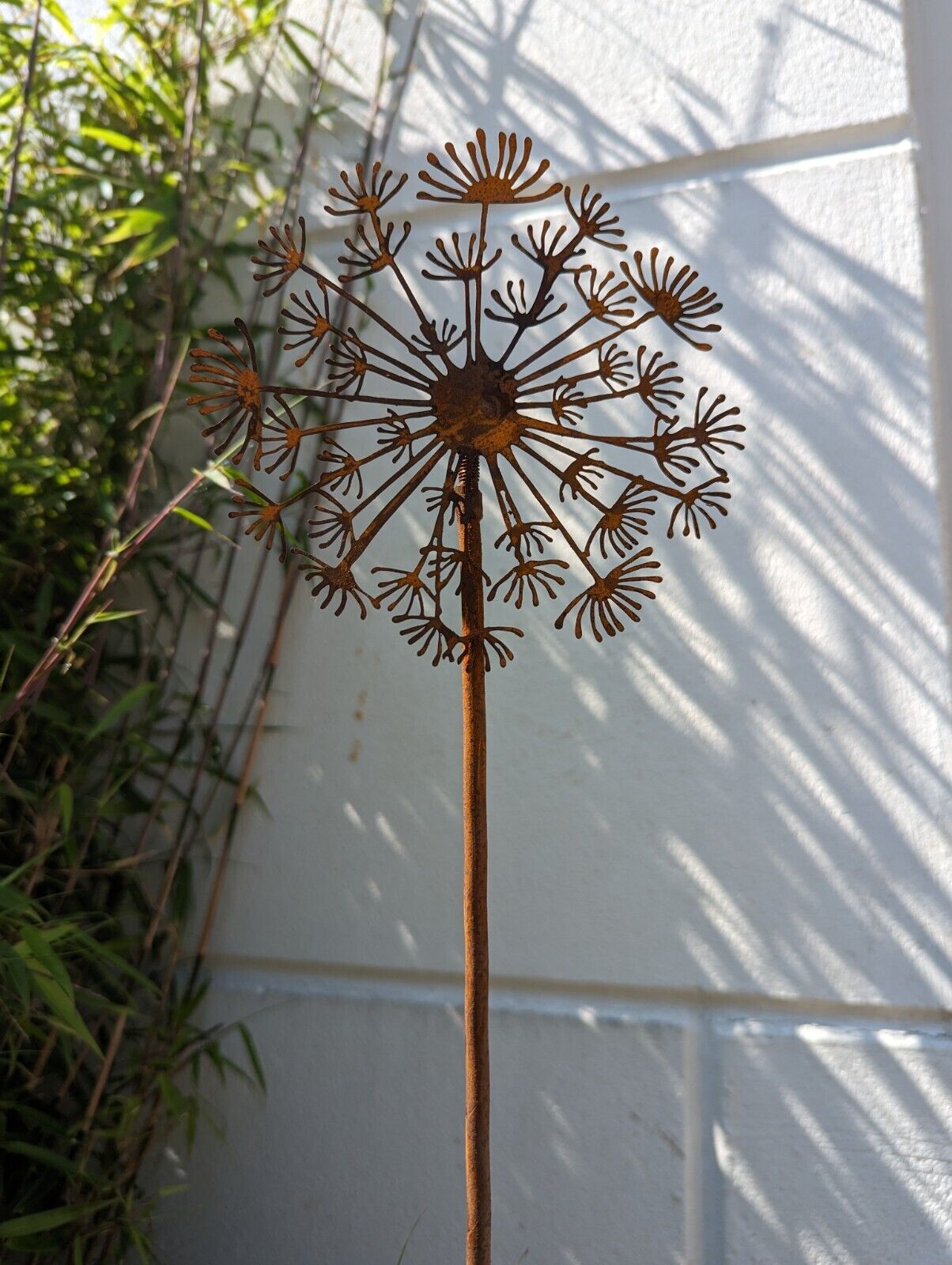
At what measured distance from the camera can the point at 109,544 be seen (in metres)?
1.40

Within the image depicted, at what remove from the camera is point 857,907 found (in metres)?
1.17

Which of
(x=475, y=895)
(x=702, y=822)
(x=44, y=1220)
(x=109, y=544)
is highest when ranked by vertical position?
(x=109, y=544)

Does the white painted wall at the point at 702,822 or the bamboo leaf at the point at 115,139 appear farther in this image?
the bamboo leaf at the point at 115,139

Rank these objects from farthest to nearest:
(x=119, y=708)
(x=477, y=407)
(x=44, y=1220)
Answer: (x=119, y=708) < (x=44, y=1220) < (x=477, y=407)

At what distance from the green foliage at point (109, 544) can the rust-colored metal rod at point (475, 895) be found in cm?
53

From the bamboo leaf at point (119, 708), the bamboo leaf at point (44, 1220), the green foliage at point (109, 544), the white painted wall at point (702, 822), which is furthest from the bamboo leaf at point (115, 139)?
the bamboo leaf at point (44, 1220)

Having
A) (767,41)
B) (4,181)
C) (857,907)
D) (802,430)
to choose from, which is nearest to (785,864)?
(857,907)

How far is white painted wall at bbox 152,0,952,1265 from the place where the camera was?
1.16 metres

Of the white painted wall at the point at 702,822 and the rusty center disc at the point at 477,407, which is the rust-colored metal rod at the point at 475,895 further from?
the white painted wall at the point at 702,822

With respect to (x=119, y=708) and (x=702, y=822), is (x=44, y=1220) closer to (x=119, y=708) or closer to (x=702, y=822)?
(x=119, y=708)

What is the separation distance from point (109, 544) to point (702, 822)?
77 cm

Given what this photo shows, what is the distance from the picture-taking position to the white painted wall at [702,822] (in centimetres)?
116

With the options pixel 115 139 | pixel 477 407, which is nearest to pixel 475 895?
pixel 477 407

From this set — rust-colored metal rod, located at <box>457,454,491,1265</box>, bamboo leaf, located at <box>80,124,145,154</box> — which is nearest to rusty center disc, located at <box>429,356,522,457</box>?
rust-colored metal rod, located at <box>457,454,491,1265</box>
